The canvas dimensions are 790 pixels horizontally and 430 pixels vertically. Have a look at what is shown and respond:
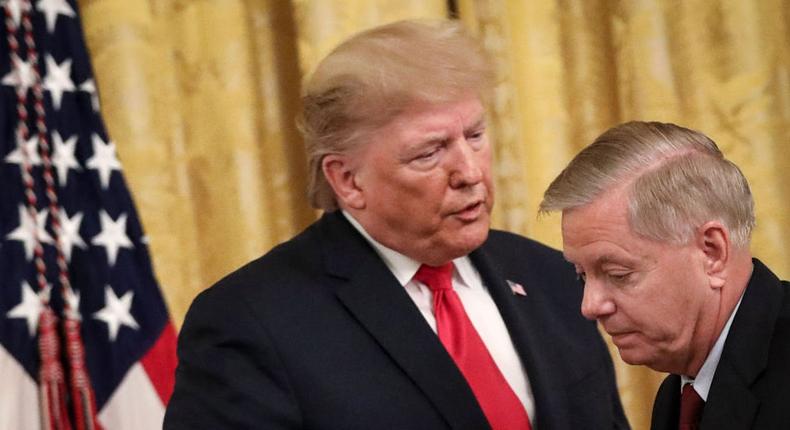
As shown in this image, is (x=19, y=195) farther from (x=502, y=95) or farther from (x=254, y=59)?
(x=502, y=95)

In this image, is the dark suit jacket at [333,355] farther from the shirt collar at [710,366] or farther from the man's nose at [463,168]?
the shirt collar at [710,366]

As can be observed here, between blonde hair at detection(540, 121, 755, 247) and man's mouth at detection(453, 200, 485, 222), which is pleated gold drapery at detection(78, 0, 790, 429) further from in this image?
blonde hair at detection(540, 121, 755, 247)

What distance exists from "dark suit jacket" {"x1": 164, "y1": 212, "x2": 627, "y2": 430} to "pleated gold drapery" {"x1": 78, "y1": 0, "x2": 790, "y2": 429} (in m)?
1.05

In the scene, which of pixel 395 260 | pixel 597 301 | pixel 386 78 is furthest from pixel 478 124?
pixel 597 301

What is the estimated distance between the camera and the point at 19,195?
9.81 feet

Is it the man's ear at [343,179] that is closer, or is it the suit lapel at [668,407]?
the suit lapel at [668,407]

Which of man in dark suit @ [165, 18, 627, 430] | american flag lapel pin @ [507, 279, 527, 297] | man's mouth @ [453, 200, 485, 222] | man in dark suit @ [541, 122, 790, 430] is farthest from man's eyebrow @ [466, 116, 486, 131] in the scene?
man in dark suit @ [541, 122, 790, 430]

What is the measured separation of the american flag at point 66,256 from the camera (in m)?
2.93

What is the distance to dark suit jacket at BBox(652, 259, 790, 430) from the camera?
67.3 inches

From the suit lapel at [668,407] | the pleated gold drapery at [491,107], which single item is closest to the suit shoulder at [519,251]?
the suit lapel at [668,407]

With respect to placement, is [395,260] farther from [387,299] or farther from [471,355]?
[471,355]

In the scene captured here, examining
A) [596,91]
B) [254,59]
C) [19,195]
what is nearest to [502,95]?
[596,91]

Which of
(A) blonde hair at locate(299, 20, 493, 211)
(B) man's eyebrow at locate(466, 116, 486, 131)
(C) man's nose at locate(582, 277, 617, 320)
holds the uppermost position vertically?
(A) blonde hair at locate(299, 20, 493, 211)

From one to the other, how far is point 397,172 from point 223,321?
0.46 meters
